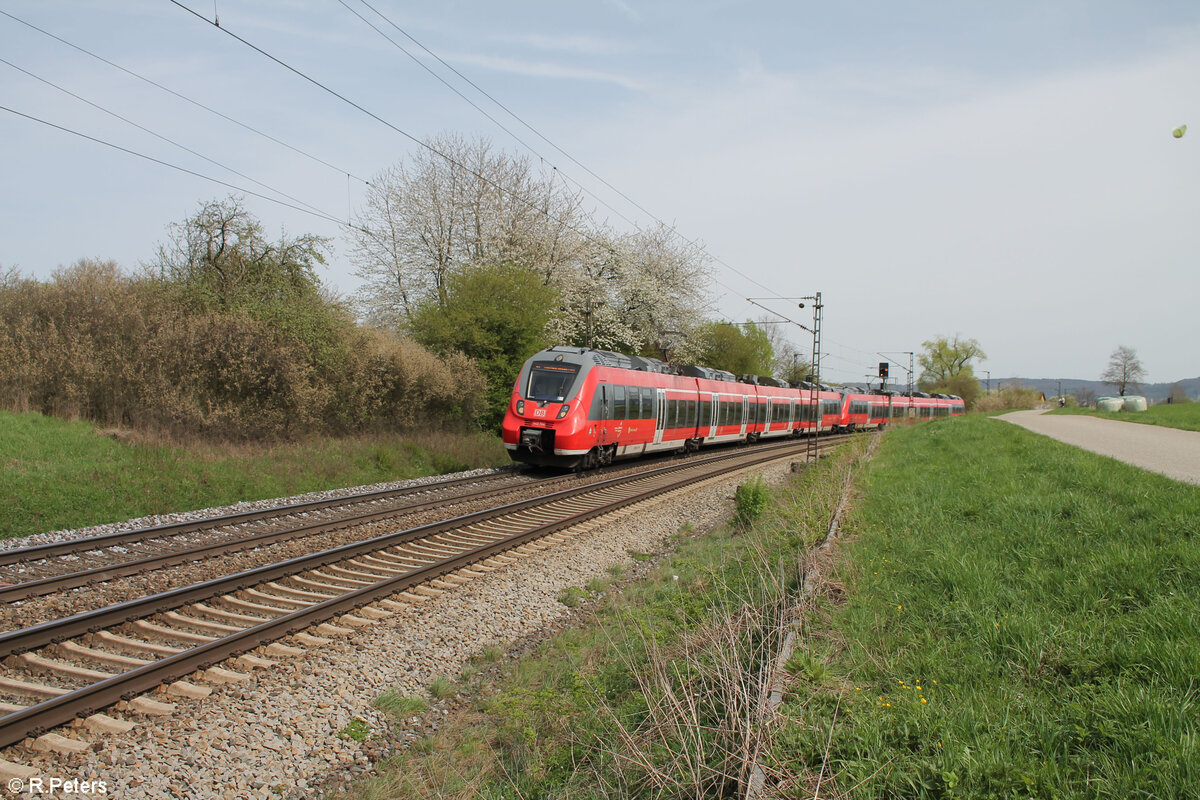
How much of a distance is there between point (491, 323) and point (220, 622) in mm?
17283

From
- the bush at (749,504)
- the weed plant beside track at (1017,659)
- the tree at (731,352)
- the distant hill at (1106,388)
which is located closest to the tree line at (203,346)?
the bush at (749,504)

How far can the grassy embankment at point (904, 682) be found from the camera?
316 centimetres

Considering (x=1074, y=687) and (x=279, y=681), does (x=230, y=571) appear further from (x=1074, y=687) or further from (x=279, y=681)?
(x=1074, y=687)

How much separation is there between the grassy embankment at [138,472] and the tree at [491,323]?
19.8ft

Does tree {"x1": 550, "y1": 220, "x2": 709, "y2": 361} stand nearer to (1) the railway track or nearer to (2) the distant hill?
(1) the railway track

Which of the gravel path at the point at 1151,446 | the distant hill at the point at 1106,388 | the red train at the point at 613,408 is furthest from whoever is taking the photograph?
the distant hill at the point at 1106,388

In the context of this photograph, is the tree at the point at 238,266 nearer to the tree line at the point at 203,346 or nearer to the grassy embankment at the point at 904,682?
the tree line at the point at 203,346

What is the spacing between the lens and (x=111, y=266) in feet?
56.1

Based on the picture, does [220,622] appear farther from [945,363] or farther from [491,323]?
[945,363]

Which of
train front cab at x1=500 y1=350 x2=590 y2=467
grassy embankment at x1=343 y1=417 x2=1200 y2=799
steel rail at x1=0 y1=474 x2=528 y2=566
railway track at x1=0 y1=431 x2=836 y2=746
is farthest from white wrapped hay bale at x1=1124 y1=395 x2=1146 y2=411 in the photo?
steel rail at x1=0 y1=474 x2=528 y2=566

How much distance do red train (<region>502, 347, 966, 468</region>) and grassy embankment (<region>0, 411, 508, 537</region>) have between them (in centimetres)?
343

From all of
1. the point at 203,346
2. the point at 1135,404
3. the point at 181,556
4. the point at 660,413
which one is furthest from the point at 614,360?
the point at 1135,404

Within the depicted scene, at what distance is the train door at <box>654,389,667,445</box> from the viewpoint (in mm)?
20502

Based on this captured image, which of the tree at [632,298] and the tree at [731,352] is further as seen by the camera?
the tree at [731,352]
